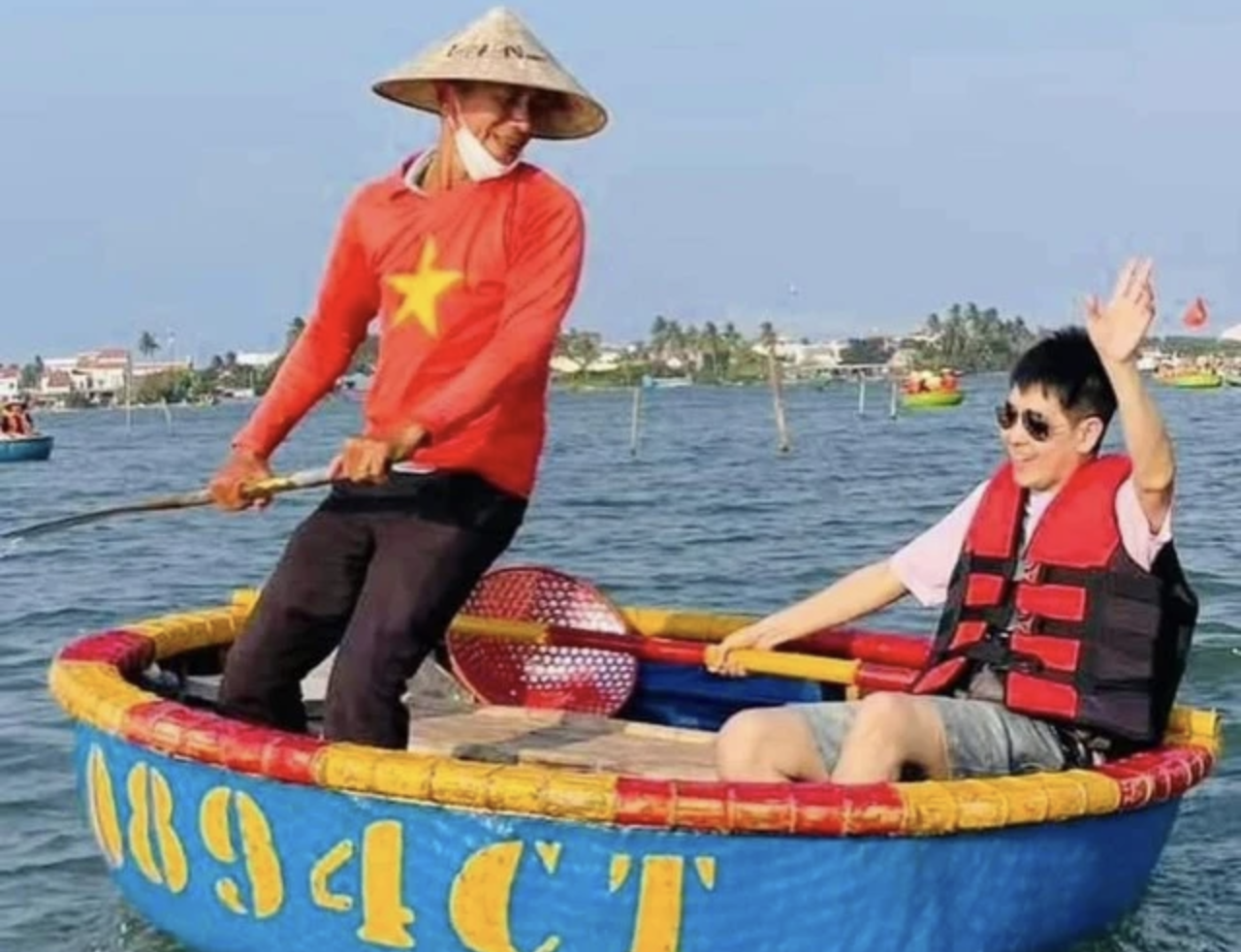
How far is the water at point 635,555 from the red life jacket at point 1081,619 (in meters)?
0.65

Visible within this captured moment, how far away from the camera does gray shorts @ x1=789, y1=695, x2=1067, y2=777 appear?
4426 mm

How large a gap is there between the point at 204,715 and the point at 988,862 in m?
1.62

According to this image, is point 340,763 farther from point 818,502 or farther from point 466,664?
point 818,502

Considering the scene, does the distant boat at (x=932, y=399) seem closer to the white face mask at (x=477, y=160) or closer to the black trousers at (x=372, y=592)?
the black trousers at (x=372, y=592)

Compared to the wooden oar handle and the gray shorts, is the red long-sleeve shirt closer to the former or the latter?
the wooden oar handle

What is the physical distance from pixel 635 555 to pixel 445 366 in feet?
38.8

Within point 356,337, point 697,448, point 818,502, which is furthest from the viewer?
point 697,448

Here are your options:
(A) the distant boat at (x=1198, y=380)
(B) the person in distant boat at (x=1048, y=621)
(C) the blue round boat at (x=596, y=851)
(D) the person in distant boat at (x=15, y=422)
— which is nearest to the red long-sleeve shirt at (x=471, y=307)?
(C) the blue round boat at (x=596, y=851)

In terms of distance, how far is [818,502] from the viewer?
22891 mm

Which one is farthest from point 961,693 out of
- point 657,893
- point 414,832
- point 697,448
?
point 697,448

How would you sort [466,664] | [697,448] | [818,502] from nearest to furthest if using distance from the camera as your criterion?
1. [466,664]
2. [818,502]
3. [697,448]

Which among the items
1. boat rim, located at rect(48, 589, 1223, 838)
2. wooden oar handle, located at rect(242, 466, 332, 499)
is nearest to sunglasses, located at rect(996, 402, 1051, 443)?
boat rim, located at rect(48, 589, 1223, 838)

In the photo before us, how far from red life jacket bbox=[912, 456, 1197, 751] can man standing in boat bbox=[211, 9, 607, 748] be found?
1020 millimetres

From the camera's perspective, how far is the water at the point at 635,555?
5.79 meters
